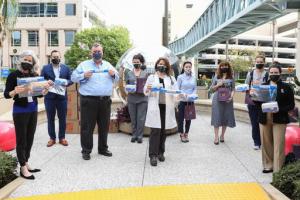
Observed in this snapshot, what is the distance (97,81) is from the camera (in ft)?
22.2

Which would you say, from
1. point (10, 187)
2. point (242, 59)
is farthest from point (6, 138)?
point (242, 59)

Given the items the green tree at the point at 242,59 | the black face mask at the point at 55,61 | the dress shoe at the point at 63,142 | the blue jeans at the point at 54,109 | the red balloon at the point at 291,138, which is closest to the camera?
the red balloon at the point at 291,138

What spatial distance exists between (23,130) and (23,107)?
31 cm

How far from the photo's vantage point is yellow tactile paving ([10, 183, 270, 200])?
15.7ft

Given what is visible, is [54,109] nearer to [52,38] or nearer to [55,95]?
[55,95]

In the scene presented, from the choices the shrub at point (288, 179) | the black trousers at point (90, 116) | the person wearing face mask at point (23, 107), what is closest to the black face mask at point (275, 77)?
the shrub at point (288, 179)

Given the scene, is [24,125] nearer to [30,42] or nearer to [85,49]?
[85,49]

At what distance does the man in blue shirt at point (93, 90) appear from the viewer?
6.76 metres

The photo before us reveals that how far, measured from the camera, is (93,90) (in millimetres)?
6758

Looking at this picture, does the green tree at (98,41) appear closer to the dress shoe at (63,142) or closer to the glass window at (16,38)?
the glass window at (16,38)

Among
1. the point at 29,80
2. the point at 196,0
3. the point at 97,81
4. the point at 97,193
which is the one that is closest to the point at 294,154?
the point at 97,193

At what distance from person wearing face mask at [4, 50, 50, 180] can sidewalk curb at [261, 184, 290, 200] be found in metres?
3.11

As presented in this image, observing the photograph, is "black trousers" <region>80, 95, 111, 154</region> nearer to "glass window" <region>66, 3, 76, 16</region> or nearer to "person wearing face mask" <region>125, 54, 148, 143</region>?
"person wearing face mask" <region>125, 54, 148, 143</region>

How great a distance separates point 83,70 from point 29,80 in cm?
157
